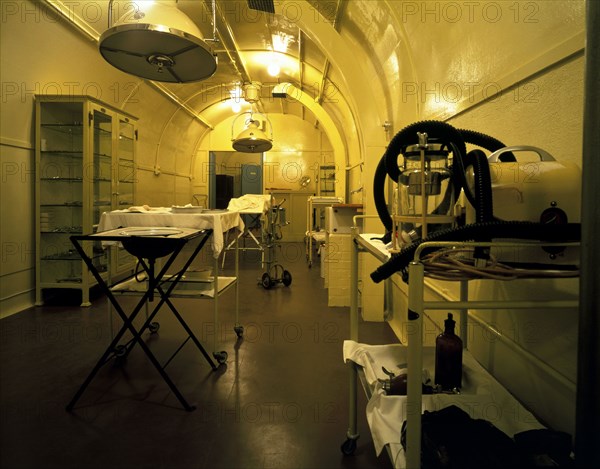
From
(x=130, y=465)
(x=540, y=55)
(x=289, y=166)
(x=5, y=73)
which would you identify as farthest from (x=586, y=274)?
A: (x=289, y=166)

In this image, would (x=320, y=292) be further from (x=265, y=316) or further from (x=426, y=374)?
(x=426, y=374)

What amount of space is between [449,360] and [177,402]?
1.47m

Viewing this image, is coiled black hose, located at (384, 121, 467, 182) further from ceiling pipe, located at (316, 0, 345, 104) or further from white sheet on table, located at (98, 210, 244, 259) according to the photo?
ceiling pipe, located at (316, 0, 345, 104)

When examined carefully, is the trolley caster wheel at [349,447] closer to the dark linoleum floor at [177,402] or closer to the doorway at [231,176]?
the dark linoleum floor at [177,402]

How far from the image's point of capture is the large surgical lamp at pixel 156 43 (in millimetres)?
1780

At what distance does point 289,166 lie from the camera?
384 inches

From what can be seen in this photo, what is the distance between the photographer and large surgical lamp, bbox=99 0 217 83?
70.1 inches

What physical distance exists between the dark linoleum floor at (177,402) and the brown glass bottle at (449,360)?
0.56m

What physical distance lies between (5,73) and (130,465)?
3.52m

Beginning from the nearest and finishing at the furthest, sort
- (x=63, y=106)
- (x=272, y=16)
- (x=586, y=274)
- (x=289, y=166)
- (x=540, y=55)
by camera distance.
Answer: (x=586, y=274) < (x=540, y=55) < (x=63, y=106) < (x=272, y=16) < (x=289, y=166)

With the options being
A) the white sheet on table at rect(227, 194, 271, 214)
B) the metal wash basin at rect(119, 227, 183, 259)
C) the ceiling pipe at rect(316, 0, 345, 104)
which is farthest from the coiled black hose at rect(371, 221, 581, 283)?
the white sheet on table at rect(227, 194, 271, 214)

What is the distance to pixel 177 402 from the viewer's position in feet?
6.49

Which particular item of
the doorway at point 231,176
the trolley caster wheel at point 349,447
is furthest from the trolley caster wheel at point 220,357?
the doorway at point 231,176

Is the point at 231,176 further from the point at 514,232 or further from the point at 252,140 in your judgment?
the point at 514,232
